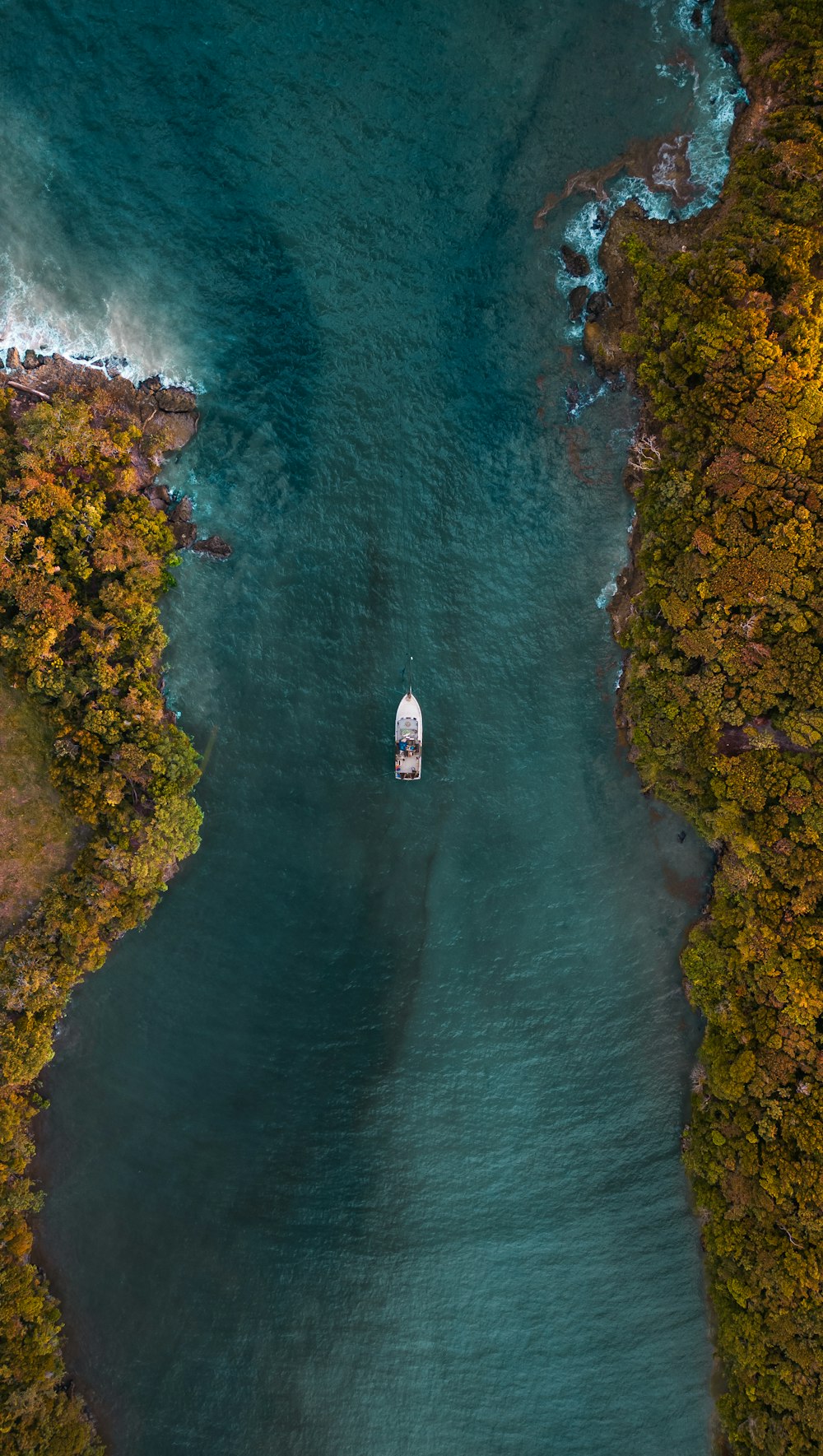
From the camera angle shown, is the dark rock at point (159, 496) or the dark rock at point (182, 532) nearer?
the dark rock at point (159, 496)

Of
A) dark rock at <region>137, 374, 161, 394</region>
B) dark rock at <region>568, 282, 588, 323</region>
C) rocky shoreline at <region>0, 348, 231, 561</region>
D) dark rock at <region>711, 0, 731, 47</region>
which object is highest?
dark rock at <region>711, 0, 731, 47</region>

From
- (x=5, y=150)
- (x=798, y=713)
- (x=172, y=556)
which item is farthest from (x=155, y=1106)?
(x=5, y=150)

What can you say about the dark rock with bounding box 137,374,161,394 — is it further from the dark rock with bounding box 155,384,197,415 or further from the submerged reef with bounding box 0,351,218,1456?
the dark rock with bounding box 155,384,197,415

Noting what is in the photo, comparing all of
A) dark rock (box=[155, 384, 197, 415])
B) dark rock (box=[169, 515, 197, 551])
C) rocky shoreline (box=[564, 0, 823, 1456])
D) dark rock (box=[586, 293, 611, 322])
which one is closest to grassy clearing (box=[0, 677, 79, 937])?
dark rock (box=[169, 515, 197, 551])

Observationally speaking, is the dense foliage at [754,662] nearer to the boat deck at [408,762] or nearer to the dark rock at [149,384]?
the boat deck at [408,762]

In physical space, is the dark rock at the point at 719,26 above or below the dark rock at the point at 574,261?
above

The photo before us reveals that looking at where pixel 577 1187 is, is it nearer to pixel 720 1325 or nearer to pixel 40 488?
pixel 720 1325

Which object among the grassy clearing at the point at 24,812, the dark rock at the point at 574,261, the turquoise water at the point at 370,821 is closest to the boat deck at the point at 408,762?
the turquoise water at the point at 370,821
